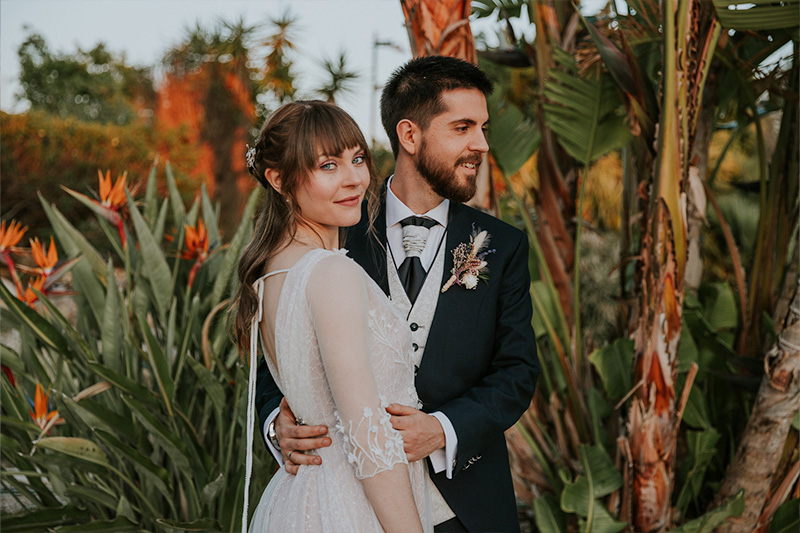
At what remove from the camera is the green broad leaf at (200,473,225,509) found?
8.41ft

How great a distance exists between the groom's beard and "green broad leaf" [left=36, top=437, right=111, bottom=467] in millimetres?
1620

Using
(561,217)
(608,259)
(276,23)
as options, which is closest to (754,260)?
(561,217)

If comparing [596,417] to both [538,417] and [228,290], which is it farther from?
[228,290]

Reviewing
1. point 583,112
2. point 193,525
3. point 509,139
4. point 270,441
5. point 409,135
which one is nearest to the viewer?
point 270,441

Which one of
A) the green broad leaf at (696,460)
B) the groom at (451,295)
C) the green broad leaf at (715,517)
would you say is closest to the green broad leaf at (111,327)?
the groom at (451,295)

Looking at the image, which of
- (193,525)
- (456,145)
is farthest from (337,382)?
(193,525)

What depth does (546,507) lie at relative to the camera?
319 centimetres

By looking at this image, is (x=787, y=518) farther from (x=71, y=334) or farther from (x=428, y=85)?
(x=71, y=334)

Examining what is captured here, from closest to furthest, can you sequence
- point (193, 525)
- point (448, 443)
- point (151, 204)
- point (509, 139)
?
point (448, 443), point (193, 525), point (151, 204), point (509, 139)

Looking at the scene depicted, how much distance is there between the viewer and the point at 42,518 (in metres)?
2.71

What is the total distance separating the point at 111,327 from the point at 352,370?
1.86 metres

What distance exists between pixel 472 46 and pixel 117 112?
2004 cm

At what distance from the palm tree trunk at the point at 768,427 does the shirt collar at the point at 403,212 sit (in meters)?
1.56

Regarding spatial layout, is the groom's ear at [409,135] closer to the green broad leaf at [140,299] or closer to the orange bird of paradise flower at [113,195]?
the orange bird of paradise flower at [113,195]
